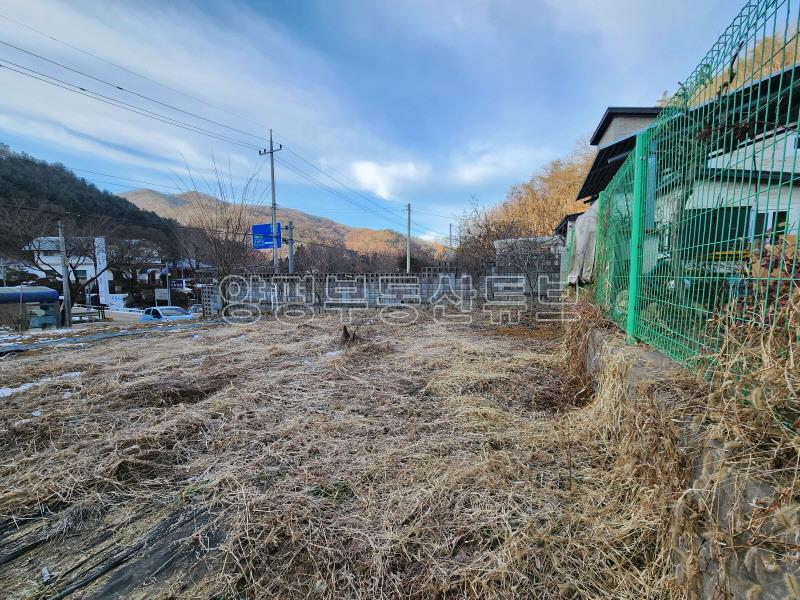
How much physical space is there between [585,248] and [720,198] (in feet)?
10.2

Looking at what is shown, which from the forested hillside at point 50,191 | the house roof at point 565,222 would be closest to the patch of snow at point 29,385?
the house roof at point 565,222

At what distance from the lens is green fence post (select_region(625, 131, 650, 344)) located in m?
1.92

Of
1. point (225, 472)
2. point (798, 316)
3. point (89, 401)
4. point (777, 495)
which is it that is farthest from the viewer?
point (89, 401)

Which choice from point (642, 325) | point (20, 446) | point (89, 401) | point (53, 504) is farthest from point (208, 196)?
point (642, 325)

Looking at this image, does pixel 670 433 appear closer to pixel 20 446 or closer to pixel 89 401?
pixel 20 446

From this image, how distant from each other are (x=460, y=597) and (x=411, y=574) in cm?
15

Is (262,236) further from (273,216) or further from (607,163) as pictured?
(607,163)

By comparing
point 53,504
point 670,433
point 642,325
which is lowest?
point 53,504

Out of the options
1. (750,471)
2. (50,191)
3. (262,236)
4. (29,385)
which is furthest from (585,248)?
(50,191)

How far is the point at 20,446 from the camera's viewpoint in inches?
66.1

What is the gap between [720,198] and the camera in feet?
3.67

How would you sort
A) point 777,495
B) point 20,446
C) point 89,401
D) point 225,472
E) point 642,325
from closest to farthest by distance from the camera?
1. point 777,495
2. point 225,472
3. point 20,446
4. point 642,325
5. point 89,401

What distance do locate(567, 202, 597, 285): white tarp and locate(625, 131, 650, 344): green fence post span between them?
185cm

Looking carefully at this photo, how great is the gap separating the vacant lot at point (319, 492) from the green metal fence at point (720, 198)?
67cm
